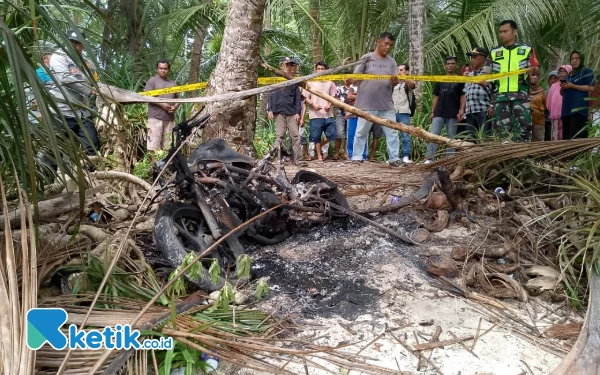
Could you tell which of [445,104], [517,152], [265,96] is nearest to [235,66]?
[517,152]

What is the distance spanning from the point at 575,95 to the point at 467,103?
4.93 ft

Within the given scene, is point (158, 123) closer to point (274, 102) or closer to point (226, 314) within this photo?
point (274, 102)

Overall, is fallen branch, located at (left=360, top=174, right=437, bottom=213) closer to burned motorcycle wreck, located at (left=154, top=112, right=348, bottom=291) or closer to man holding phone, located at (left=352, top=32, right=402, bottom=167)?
burned motorcycle wreck, located at (left=154, top=112, right=348, bottom=291)

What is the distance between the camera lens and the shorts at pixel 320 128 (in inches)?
282

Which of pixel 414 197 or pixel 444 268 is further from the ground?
pixel 414 197

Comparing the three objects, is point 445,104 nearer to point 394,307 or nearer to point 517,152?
point 517,152

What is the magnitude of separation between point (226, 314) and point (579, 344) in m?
1.61

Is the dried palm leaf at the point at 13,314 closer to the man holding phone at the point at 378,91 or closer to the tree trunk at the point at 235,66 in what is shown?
the tree trunk at the point at 235,66

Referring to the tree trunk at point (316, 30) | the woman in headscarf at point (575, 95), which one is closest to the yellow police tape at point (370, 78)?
the woman in headscarf at point (575, 95)

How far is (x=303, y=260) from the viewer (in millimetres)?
3086

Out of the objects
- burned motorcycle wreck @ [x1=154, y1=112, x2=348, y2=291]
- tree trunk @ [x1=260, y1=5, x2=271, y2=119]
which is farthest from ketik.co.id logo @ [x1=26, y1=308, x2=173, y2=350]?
tree trunk @ [x1=260, y1=5, x2=271, y2=119]

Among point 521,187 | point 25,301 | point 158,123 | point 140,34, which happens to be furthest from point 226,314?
point 140,34

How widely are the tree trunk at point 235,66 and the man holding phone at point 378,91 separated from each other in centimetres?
166

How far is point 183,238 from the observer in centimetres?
299
